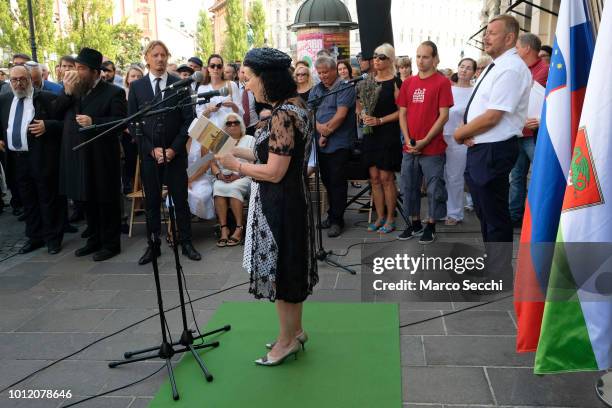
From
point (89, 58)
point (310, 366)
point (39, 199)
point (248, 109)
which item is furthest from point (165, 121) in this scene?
point (310, 366)

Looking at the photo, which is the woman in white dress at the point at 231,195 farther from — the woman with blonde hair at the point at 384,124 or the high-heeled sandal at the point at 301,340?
the high-heeled sandal at the point at 301,340

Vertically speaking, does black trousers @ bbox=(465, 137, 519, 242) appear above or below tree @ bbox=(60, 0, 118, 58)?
below

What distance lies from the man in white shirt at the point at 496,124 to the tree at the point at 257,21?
65152mm

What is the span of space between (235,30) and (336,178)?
62611mm

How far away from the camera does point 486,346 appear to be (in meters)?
3.79

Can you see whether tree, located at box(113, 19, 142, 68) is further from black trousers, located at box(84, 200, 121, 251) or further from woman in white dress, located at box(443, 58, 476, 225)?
woman in white dress, located at box(443, 58, 476, 225)

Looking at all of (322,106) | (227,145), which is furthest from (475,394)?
(322,106)

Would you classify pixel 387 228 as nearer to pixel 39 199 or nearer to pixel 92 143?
pixel 92 143

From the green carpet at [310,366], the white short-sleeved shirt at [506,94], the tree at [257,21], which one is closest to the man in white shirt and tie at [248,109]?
the green carpet at [310,366]

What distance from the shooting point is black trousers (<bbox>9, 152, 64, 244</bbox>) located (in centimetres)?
649

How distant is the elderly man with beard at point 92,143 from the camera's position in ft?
19.2

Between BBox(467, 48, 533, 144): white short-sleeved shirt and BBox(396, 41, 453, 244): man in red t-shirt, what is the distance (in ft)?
4.60

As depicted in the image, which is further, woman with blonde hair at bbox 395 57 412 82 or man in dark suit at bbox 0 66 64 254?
woman with blonde hair at bbox 395 57 412 82

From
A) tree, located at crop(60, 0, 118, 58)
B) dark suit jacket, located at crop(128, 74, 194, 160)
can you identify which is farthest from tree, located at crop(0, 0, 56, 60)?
dark suit jacket, located at crop(128, 74, 194, 160)
